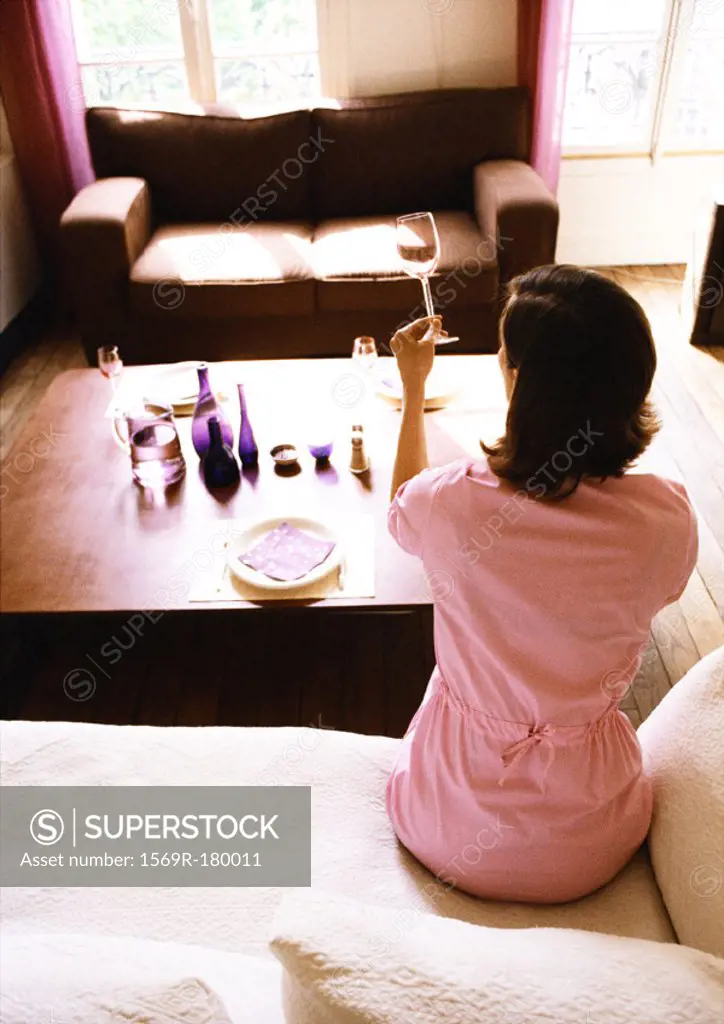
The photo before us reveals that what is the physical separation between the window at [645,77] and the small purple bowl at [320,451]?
8.85 ft

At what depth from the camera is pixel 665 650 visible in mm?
2115

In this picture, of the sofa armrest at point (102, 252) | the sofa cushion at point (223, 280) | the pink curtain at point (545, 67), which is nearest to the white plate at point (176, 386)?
the sofa cushion at point (223, 280)

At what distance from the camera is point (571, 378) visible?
0.92 m

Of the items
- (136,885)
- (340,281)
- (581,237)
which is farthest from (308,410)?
(581,237)

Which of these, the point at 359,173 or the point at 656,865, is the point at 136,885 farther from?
the point at 359,173

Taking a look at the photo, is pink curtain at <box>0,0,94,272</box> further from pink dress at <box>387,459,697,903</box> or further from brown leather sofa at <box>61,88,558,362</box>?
pink dress at <box>387,459,697,903</box>

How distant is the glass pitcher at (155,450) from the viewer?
1.99 m

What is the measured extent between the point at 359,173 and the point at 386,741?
107 inches

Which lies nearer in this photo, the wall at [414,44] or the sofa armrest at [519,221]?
the sofa armrest at [519,221]

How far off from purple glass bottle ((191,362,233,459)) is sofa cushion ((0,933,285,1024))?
4.38 ft

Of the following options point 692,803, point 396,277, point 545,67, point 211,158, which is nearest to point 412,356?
point 692,803

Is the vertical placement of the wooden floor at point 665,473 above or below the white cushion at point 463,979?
below

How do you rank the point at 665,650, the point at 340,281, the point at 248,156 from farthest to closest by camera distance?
1. the point at 248,156
2. the point at 340,281
3. the point at 665,650

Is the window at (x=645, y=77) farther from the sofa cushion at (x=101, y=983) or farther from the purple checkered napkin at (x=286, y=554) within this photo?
the sofa cushion at (x=101, y=983)
